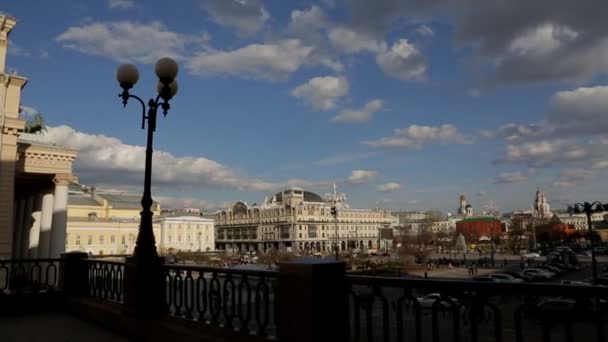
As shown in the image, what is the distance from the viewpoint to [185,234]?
301 ft

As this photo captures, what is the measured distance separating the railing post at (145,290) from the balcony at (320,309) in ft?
0.09

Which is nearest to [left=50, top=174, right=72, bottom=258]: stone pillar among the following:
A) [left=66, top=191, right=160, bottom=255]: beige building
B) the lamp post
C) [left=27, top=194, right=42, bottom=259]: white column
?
[left=27, top=194, right=42, bottom=259]: white column

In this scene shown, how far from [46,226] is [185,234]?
69443mm

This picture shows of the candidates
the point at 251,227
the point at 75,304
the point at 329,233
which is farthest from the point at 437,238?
the point at 75,304

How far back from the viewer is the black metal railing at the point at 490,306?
2.82 meters

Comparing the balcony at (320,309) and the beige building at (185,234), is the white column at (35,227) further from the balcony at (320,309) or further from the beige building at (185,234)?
the beige building at (185,234)

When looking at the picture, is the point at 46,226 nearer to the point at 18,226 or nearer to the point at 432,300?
the point at 18,226

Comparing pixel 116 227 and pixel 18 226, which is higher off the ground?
pixel 116 227

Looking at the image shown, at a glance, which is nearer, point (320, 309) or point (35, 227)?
point (320, 309)

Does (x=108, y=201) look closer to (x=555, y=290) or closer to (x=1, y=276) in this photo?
(x=1, y=276)

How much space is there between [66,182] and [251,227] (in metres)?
121

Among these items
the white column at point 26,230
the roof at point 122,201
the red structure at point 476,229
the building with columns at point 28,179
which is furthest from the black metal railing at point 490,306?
the red structure at point 476,229

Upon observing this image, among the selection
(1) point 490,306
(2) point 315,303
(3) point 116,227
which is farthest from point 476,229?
(1) point 490,306

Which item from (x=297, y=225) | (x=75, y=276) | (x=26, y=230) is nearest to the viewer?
(x=75, y=276)
